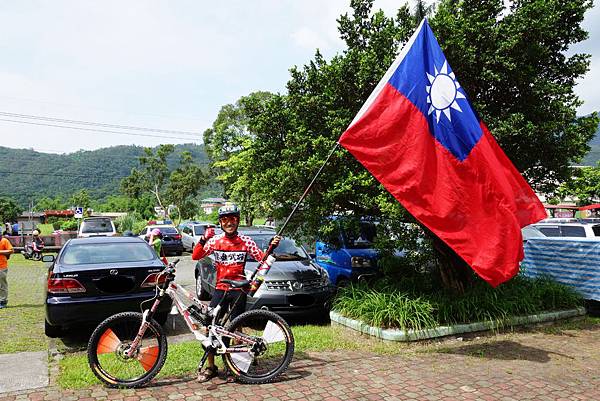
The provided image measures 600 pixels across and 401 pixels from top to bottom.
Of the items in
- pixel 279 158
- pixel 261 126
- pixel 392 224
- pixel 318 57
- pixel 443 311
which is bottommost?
pixel 443 311

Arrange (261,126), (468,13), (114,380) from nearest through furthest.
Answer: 1. (114,380)
2. (468,13)
3. (261,126)

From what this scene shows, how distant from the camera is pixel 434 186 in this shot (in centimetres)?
557

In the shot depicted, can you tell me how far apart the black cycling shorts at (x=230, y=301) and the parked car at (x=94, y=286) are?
1.01 m

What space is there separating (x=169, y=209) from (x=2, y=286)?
3706cm

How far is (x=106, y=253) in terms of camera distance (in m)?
7.21

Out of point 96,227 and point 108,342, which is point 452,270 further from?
point 96,227

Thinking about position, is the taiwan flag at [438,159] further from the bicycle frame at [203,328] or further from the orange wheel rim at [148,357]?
the orange wheel rim at [148,357]

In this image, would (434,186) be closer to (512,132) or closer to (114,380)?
(512,132)

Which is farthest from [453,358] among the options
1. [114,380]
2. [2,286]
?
[2,286]

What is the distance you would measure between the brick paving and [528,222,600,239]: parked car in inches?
325

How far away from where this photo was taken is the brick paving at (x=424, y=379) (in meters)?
4.66

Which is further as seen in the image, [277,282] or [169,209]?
[169,209]

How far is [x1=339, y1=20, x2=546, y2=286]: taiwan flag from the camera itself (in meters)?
5.48

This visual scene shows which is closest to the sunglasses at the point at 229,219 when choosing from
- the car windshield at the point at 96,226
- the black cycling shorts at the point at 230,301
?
the black cycling shorts at the point at 230,301
